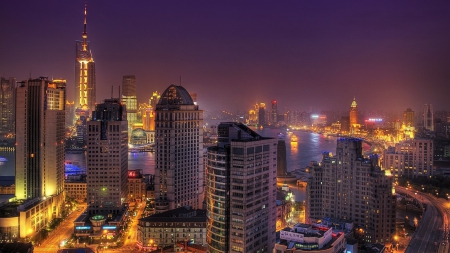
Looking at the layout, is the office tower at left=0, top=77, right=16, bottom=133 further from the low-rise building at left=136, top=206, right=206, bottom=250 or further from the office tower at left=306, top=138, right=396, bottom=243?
the office tower at left=306, top=138, right=396, bottom=243

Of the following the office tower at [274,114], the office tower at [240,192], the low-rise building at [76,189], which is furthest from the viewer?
the office tower at [274,114]

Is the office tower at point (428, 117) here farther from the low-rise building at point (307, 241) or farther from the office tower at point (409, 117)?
the low-rise building at point (307, 241)

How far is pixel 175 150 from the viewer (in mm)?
21266

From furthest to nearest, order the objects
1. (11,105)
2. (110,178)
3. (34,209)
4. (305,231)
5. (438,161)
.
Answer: (11,105)
(438,161)
(110,178)
(34,209)
(305,231)

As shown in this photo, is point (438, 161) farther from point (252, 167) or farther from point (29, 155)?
point (29, 155)

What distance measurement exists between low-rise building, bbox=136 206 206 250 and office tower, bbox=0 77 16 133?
123 feet

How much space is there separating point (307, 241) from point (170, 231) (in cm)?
692

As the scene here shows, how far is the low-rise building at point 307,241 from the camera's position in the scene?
12.3 m

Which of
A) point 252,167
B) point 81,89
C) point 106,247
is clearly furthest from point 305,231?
point 81,89

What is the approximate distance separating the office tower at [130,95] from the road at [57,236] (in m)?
44.9

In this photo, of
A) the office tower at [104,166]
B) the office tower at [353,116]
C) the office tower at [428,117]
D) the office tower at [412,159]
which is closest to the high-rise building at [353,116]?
the office tower at [353,116]

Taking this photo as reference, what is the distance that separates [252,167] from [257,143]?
2.60 feet

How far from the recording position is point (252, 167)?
13.1 m

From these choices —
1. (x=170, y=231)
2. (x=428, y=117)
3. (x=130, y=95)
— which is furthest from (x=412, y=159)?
(x=130, y=95)
